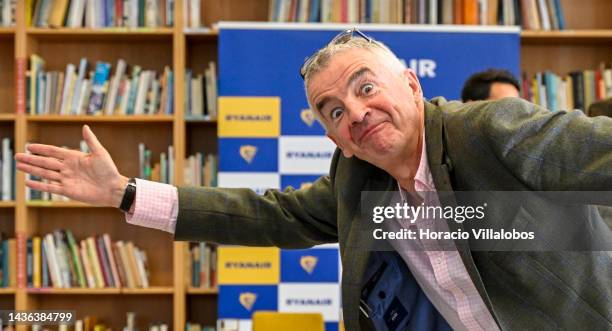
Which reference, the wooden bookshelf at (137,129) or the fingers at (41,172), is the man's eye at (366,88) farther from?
the wooden bookshelf at (137,129)

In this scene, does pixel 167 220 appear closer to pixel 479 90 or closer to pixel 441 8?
pixel 479 90

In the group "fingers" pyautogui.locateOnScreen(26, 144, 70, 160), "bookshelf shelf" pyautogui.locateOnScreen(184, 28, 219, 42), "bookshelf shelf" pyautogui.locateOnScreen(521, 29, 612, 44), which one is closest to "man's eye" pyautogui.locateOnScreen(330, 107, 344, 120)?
"fingers" pyautogui.locateOnScreen(26, 144, 70, 160)

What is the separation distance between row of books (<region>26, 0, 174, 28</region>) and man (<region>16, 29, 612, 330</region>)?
2.98m

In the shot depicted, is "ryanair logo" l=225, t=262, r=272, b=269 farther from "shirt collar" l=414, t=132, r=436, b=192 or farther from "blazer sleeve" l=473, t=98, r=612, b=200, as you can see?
"blazer sleeve" l=473, t=98, r=612, b=200

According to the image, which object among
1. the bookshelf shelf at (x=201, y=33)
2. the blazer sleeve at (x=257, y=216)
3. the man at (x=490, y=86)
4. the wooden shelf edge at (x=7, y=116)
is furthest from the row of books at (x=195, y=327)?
the blazer sleeve at (x=257, y=216)

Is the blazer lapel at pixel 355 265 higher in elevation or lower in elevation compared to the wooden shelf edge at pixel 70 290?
higher

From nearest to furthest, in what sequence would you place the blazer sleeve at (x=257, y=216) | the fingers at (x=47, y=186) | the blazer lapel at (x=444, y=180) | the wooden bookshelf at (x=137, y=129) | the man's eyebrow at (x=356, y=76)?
the blazer lapel at (x=444, y=180) → the man's eyebrow at (x=356, y=76) → the fingers at (x=47, y=186) → the blazer sleeve at (x=257, y=216) → the wooden bookshelf at (x=137, y=129)

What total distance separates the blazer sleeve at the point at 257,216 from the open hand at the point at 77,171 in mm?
184

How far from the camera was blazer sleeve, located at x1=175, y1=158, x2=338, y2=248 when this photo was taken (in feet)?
5.96

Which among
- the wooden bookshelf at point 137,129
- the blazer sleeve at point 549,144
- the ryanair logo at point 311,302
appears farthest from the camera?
the wooden bookshelf at point 137,129

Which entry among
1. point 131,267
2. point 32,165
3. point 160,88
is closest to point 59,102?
point 160,88

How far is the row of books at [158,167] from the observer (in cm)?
461

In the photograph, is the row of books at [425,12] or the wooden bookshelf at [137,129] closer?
the row of books at [425,12]

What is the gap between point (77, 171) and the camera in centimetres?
171
